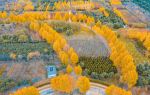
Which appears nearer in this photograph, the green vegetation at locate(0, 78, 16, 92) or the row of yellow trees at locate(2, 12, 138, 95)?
the green vegetation at locate(0, 78, 16, 92)

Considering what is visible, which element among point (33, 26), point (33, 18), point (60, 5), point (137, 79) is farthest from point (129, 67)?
point (60, 5)

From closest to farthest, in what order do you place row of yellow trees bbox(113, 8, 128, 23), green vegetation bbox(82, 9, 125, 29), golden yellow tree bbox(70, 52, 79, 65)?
golden yellow tree bbox(70, 52, 79, 65) < green vegetation bbox(82, 9, 125, 29) < row of yellow trees bbox(113, 8, 128, 23)

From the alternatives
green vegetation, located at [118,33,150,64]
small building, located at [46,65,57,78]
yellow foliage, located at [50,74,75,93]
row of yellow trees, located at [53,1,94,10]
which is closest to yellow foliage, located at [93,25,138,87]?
green vegetation, located at [118,33,150,64]

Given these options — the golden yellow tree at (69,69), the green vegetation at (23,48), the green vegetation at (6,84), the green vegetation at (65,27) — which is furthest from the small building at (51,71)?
the green vegetation at (65,27)

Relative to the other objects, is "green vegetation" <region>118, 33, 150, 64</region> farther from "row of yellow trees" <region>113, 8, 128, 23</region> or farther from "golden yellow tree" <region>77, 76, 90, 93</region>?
"row of yellow trees" <region>113, 8, 128, 23</region>

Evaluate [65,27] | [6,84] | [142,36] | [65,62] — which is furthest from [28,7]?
[6,84]

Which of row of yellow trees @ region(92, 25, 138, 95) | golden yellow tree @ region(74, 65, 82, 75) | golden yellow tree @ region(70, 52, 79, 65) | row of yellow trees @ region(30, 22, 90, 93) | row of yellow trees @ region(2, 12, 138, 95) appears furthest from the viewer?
golden yellow tree @ region(70, 52, 79, 65)

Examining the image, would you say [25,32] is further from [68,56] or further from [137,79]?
[137,79]

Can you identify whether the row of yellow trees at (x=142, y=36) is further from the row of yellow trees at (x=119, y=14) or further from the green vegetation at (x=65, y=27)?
the row of yellow trees at (x=119, y=14)

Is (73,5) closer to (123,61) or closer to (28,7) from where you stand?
(28,7)
